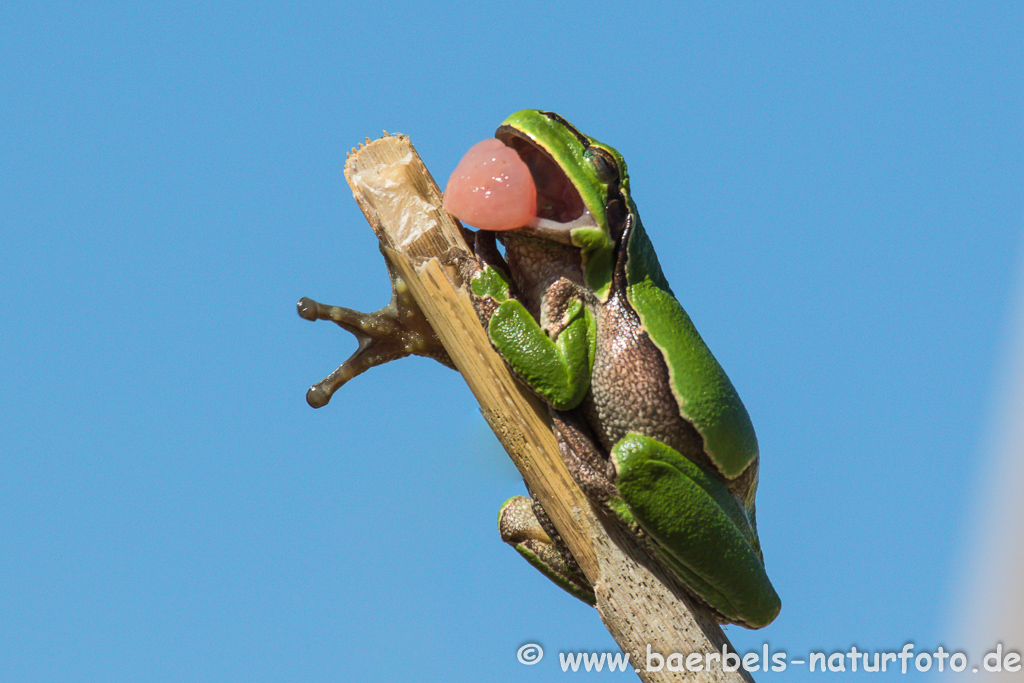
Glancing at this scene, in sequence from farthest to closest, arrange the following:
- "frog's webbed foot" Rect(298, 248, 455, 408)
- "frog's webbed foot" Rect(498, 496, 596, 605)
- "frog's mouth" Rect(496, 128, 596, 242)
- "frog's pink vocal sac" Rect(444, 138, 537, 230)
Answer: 1. "frog's webbed foot" Rect(498, 496, 596, 605)
2. "frog's webbed foot" Rect(298, 248, 455, 408)
3. "frog's mouth" Rect(496, 128, 596, 242)
4. "frog's pink vocal sac" Rect(444, 138, 537, 230)

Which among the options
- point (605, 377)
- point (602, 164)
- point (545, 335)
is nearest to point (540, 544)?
point (605, 377)

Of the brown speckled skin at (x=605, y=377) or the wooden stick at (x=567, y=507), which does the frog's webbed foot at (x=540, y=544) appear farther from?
the brown speckled skin at (x=605, y=377)

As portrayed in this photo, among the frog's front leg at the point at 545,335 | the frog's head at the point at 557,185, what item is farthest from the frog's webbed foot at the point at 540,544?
the frog's head at the point at 557,185

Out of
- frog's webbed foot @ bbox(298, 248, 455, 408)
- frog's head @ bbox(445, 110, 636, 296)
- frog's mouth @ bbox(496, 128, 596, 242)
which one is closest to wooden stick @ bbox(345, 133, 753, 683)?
frog's webbed foot @ bbox(298, 248, 455, 408)

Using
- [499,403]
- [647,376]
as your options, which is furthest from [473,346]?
[647,376]

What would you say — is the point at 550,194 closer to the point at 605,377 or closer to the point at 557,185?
the point at 557,185

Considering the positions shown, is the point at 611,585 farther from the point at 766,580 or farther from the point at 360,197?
the point at 360,197

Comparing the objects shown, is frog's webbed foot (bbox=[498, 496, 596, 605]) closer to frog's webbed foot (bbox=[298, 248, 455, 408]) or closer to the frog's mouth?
frog's webbed foot (bbox=[298, 248, 455, 408])
